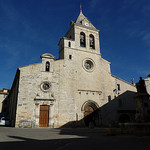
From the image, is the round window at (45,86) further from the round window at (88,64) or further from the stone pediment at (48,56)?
the round window at (88,64)

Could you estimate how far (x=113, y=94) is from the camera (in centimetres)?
2011

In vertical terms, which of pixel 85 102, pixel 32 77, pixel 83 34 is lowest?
pixel 85 102

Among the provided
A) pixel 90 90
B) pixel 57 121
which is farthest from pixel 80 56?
pixel 57 121

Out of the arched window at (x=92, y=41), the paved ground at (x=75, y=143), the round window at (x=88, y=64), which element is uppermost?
the arched window at (x=92, y=41)

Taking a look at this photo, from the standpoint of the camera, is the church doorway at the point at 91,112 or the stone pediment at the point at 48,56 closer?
the stone pediment at the point at 48,56

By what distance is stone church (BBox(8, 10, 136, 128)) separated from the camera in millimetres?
15516

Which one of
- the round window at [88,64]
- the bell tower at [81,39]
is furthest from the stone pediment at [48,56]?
the round window at [88,64]

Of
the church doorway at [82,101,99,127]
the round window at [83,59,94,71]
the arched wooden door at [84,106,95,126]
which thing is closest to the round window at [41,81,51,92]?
the church doorway at [82,101,99,127]

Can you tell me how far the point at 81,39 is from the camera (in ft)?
72.0

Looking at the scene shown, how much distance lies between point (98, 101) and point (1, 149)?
51.7ft

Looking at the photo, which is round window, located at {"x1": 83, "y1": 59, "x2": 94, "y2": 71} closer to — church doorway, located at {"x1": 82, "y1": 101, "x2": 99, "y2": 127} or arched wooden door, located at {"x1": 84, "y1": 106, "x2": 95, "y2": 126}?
church doorway, located at {"x1": 82, "y1": 101, "x2": 99, "y2": 127}

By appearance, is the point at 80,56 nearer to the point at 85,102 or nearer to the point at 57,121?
the point at 85,102

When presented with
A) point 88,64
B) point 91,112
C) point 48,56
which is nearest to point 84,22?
point 88,64

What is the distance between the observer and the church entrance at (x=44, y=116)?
1550cm
